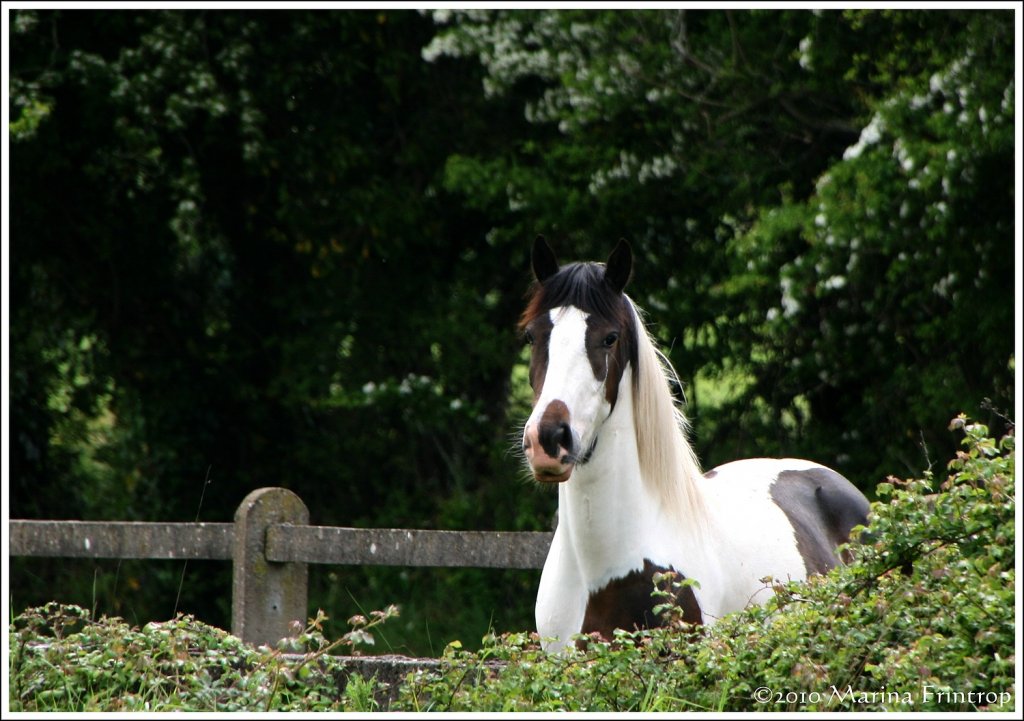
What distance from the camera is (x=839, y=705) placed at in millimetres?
2789

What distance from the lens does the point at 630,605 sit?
12.1ft

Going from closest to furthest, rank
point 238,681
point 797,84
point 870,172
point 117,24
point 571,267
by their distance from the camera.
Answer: point 238,681 < point 571,267 < point 870,172 < point 797,84 < point 117,24

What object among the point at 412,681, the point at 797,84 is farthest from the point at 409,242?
the point at 412,681

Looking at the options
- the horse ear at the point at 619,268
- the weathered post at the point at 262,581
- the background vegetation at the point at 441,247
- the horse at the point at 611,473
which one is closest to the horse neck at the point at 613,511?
the horse at the point at 611,473

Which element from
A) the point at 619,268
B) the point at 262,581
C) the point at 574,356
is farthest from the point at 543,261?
the point at 262,581

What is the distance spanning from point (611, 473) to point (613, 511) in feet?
0.38

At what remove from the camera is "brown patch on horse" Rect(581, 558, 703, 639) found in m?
3.67

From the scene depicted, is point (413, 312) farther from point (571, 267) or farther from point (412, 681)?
point (412, 681)

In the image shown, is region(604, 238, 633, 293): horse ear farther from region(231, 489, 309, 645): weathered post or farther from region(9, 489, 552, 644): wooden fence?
region(231, 489, 309, 645): weathered post

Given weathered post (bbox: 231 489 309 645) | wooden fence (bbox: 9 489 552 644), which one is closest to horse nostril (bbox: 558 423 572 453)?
wooden fence (bbox: 9 489 552 644)

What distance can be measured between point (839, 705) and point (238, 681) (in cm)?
151

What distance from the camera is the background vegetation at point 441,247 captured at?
7.54 meters

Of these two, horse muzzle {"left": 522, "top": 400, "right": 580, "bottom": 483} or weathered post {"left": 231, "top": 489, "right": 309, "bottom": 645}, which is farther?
weathered post {"left": 231, "top": 489, "right": 309, "bottom": 645}

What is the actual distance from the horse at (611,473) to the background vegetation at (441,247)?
3523 mm
